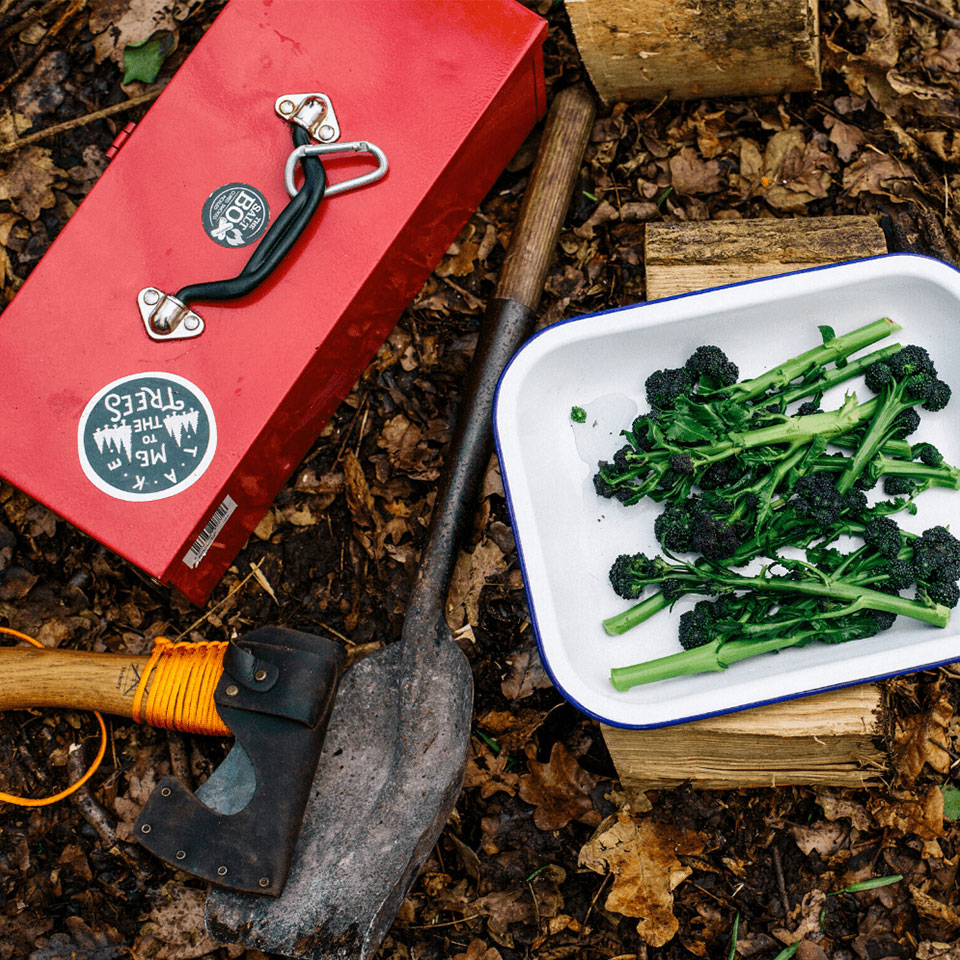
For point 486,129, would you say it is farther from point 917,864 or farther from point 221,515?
point 917,864

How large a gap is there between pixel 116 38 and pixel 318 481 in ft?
6.73

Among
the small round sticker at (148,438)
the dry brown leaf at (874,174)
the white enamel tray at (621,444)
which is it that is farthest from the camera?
the dry brown leaf at (874,174)

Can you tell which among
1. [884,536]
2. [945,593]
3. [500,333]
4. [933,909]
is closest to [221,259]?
[500,333]

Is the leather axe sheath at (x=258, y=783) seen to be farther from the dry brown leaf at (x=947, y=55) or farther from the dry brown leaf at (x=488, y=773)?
the dry brown leaf at (x=947, y=55)

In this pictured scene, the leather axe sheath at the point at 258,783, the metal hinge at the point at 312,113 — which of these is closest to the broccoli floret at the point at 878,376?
the metal hinge at the point at 312,113

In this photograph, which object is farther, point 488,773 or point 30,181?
point 30,181

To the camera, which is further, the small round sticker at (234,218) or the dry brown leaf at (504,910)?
the dry brown leaf at (504,910)

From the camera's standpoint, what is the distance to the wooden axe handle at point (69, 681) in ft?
8.88

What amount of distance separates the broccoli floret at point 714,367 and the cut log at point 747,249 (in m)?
0.29

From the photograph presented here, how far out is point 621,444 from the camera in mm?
2805

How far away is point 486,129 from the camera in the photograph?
2.81 meters

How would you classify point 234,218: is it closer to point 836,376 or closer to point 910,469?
point 836,376

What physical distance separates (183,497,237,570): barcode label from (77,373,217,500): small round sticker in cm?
18

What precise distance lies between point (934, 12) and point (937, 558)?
7.34ft
